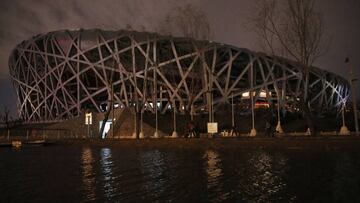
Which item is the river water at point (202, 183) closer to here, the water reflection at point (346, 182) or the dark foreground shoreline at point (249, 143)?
the water reflection at point (346, 182)

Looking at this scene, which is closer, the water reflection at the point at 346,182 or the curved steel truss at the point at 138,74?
the water reflection at the point at 346,182

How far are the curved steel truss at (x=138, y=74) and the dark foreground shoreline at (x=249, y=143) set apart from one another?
29.7 metres

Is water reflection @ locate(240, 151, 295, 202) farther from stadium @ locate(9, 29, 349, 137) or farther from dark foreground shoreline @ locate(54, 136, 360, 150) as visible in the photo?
stadium @ locate(9, 29, 349, 137)

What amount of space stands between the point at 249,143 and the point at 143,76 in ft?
138

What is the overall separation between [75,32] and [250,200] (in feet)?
241

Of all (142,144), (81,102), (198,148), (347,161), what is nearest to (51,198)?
(347,161)

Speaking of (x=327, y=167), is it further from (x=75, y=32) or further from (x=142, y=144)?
(x=75, y=32)

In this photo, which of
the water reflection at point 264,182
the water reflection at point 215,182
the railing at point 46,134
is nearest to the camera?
the water reflection at point 264,182

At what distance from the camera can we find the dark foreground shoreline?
20.7 meters

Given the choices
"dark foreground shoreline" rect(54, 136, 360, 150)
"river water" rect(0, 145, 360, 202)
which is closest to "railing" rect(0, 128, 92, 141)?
"dark foreground shoreline" rect(54, 136, 360, 150)

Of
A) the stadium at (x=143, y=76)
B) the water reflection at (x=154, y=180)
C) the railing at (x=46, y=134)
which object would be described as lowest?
the water reflection at (x=154, y=180)

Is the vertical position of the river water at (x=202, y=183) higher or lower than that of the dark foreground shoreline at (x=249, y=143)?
lower

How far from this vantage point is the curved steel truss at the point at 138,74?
2623 inches

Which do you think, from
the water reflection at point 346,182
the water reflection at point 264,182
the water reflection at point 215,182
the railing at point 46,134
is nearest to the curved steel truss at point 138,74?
the railing at point 46,134
